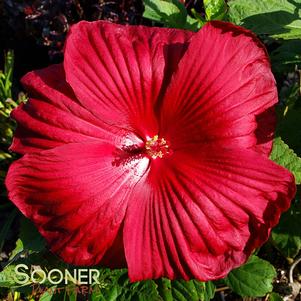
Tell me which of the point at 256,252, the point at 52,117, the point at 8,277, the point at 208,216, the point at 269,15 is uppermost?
the point at 269,15

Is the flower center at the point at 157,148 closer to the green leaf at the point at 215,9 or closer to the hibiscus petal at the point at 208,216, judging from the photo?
the hibiscus petal at the point at 208,216

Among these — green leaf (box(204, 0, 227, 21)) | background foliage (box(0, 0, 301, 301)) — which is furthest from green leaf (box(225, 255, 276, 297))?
green leaf (box(204, 0, 227, 21))

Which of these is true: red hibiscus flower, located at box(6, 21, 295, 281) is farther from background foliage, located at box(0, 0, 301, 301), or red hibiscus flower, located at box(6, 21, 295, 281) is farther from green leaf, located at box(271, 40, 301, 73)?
green leaf, located at box(271, 40, 301, 73)

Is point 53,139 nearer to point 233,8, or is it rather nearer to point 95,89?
point 95,89

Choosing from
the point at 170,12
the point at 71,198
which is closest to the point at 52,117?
the point at 71,198

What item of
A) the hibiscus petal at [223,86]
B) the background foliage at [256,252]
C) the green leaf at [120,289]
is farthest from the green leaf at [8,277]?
the hibiscus petal at [223,86]

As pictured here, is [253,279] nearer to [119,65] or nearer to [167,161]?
[167,161]

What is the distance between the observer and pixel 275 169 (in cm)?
111

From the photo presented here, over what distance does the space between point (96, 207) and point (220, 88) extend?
0.37m

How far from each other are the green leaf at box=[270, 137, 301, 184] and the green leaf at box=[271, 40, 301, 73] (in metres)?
0.34

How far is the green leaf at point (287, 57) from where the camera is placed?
1553mm

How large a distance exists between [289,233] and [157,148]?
535 mm

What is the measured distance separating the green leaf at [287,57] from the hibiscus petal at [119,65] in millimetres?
464

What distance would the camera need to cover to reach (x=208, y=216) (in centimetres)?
113
